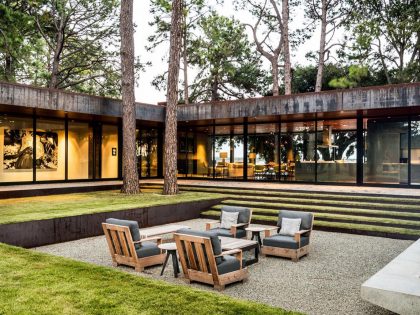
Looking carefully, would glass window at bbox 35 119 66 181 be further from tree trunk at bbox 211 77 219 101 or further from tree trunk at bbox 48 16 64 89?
tree trunk at bbox 211 77 219 101

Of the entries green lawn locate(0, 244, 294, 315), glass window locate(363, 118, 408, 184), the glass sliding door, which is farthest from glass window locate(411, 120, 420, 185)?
green lawn locate(0, 244, 294, 315)

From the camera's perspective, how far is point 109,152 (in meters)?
21.3

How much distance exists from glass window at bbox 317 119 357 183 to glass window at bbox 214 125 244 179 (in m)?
4.33

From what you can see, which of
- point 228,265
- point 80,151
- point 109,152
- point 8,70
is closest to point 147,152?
point 109,152

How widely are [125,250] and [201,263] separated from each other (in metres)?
1.72

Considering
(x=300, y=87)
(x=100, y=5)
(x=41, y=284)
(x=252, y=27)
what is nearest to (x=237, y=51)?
(x=252, y=27)

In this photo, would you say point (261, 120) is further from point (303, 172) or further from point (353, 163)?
point (353, 163)

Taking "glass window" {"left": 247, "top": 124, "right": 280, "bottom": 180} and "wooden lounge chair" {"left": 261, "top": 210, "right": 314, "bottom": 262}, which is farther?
"glass window" {"left": 247, "top": 124, "right": 280, "bottom": 180}

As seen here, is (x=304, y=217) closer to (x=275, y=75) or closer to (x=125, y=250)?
(x=125, y=250)

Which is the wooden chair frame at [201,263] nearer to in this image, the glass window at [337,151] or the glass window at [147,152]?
the glass window at [337,151]

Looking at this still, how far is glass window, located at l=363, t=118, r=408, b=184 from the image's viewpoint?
16.0 metres

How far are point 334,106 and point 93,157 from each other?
12.0 meters

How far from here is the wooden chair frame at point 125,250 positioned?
281 inches

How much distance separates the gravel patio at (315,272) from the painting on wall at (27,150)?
908cm
